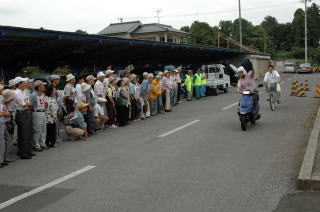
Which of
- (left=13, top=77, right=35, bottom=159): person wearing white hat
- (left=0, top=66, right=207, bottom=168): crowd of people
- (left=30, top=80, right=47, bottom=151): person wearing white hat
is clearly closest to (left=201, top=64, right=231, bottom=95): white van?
(left=0, top=66, right=207, bottom=168): crowd of people

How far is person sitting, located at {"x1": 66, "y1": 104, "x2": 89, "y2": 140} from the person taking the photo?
36.4ft

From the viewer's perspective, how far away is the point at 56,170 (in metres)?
7.53

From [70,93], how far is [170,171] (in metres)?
6.07

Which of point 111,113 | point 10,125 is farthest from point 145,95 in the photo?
point 10,125

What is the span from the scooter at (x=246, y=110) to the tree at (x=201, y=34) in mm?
66011

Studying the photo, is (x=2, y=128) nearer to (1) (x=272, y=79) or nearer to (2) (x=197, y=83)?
(1) (x=272, y=79)

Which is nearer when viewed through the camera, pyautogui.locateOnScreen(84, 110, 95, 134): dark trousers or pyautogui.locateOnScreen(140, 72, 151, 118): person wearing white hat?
pyautogui.locateOnScreen(84, 110, 95, 134): dark trousers

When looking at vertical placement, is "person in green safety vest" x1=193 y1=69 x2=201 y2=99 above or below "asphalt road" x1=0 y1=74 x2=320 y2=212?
above

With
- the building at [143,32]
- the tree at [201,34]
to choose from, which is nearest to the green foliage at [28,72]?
the building at [143,32]

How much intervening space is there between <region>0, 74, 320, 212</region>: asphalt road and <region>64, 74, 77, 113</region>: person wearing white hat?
1.52 m

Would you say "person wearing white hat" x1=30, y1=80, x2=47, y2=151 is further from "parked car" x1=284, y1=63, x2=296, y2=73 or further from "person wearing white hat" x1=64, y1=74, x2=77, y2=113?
"parked car" x1=284, y1=63, x2=296, y2=73

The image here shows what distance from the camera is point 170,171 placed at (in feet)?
23.0

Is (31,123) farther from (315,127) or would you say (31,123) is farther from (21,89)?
(315,127)

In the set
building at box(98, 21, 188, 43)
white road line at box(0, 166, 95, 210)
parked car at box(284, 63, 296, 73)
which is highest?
building at box(98, 21, 188, 43)
